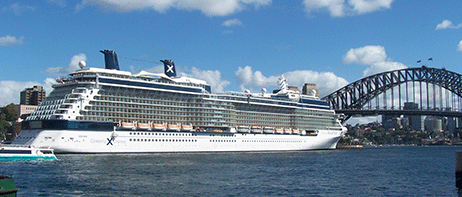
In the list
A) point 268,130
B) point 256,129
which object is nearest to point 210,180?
point 256,129

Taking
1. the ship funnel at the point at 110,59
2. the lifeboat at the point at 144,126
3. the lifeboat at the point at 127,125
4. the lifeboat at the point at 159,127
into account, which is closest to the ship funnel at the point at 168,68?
the ship funnel at the point at 110,59

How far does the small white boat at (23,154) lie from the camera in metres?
44.9

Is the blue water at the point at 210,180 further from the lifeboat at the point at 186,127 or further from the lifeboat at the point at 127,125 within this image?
the lifeboat at the point at 186,127

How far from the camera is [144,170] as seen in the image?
36.6 metres

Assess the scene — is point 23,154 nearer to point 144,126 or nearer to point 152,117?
point 144,126

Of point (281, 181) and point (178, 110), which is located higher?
point (178, 110)

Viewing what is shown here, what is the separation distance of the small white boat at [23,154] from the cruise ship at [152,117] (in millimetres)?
4039

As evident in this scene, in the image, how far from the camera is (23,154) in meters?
45.5

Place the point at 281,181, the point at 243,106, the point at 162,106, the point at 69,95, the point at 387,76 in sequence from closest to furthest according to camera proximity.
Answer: the point at 281,181, the point at 69,95, the point at 162,106, the point at 243,106, the point at 387,76

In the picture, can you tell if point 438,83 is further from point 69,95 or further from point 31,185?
point 31,185

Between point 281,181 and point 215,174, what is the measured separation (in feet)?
18.5

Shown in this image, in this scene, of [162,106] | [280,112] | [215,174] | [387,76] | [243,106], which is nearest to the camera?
[215,174]

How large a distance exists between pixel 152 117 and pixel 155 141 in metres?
4.26

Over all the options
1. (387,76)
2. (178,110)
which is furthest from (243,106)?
(387,76)
